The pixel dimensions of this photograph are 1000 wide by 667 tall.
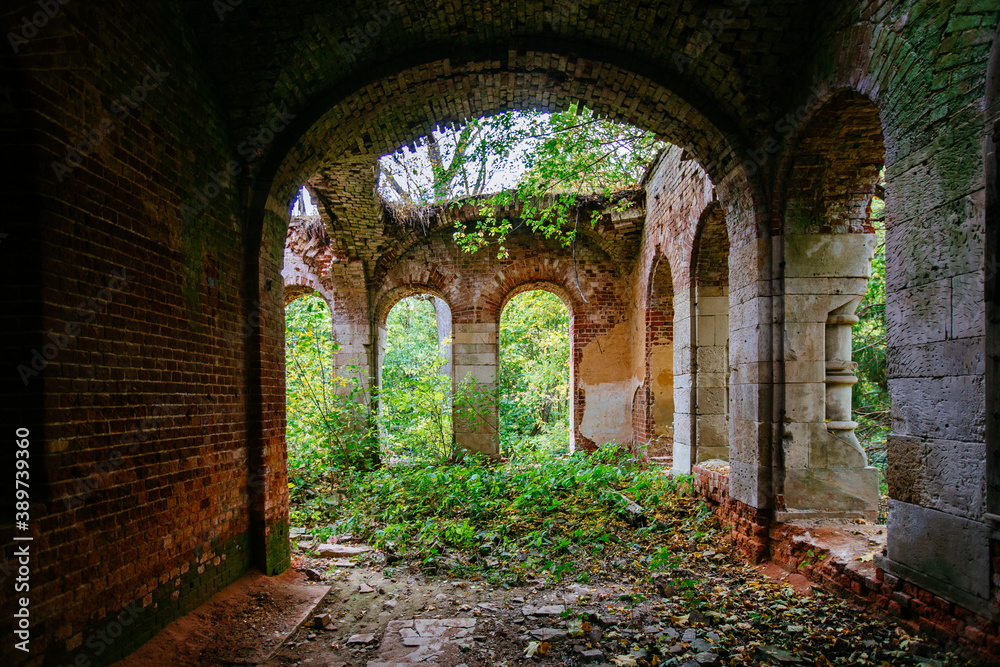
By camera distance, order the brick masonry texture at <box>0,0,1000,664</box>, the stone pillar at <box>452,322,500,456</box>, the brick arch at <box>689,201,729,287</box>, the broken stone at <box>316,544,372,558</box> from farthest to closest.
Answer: the stone pillar at <box>452,322,500,456</box> → the brick arch at <box>689,201,729,287</box> → the broken stone at <box>316,544,372,558</box> → the brick masonry texture at <box>0,0,1000,664</box>

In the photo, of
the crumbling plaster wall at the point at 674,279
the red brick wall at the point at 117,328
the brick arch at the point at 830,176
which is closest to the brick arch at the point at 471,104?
the brick arch at the point at 830,176

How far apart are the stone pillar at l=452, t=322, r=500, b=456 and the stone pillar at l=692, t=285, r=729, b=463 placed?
4.50 metres

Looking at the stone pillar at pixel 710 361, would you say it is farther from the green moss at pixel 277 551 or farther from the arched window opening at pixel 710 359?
the green moss at pixel 277 551

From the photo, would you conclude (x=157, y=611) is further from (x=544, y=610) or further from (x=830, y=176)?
(x=830, y=176)

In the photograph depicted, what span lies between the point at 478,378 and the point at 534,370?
6.36 meters

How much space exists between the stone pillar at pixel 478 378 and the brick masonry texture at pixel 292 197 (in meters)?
4.49

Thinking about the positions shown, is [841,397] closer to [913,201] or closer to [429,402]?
[913,201]

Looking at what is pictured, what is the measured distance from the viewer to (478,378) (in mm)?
10711

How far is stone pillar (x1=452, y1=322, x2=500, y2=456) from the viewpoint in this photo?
10523 mm

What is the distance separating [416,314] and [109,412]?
19.0 m

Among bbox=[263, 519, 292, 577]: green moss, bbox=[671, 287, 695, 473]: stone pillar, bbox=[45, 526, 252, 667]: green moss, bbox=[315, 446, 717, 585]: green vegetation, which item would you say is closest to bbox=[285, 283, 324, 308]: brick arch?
bbox=[315, 446, 717, 585]: green vegetation

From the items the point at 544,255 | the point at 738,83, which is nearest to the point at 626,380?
the point at 544,255

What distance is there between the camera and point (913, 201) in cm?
317

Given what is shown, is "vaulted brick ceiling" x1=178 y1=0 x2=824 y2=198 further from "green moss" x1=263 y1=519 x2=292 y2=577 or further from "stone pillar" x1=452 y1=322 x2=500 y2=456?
"stone pillar" x1=452 y1=322 x2=500 y2=456
